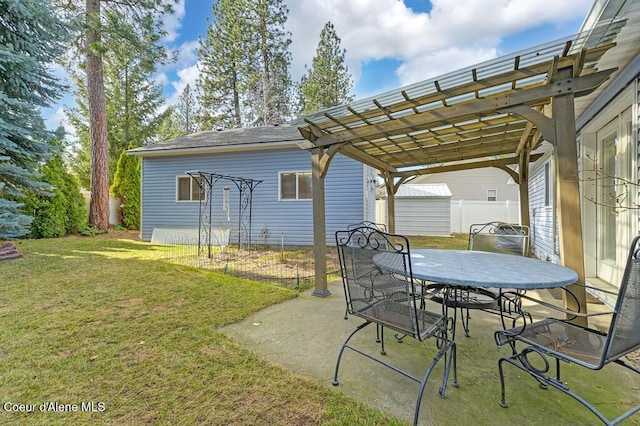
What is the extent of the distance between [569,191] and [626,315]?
1181 millimetres

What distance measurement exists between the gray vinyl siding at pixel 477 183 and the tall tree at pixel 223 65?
13.5 meters

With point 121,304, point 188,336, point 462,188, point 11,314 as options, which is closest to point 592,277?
point 188,336

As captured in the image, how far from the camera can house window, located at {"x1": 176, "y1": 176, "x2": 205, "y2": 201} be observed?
993 centimetres

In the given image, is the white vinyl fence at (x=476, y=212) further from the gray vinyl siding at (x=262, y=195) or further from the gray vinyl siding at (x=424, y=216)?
the gray vinyl siding at (x=262, y=195)

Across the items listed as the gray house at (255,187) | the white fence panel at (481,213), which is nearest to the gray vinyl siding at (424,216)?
the white fence panel at (481,213)

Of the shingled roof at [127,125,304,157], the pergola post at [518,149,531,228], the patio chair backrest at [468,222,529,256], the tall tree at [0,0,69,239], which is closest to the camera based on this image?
the patio chair backrest at [468,222,529,256]

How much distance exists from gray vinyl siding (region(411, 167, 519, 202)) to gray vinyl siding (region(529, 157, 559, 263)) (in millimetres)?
9800

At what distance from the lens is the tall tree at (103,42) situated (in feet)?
32.4

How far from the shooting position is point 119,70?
1758 centimetres

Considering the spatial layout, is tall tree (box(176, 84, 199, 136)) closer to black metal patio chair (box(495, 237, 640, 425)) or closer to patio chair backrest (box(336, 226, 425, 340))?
patio chair backrest (box(336, 226, 425, 340))

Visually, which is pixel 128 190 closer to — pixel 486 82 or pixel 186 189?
pixel 186 189

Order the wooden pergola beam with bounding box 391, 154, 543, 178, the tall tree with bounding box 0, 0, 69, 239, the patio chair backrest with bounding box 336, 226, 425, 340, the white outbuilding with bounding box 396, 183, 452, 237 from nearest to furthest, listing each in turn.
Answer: the patio chair backrest with bounding box 336, 226, 425, 340
the wooden pergola beam with bounding box 391, 154, 543, 178
the tall tree with bounding box 0, 0, 69, 239
the white outbuilding with bounding box 396, 183, 452, 237

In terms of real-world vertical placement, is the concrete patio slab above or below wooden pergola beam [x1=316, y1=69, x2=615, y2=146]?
below

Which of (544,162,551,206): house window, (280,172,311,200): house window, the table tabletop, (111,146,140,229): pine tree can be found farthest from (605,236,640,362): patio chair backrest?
(111,146,140,229): pine tree
